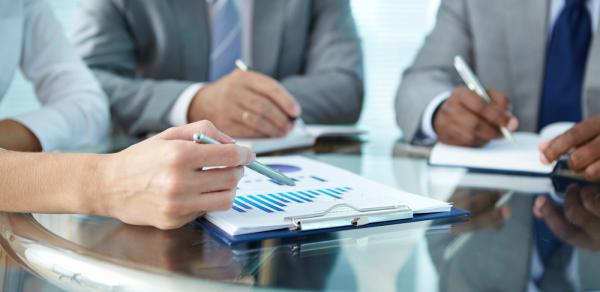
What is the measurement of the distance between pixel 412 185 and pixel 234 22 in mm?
940

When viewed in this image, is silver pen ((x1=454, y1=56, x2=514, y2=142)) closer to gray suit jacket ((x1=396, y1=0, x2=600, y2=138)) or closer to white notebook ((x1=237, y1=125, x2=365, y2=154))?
gray suit jacket ((x1=396, y1=0, x2=600, y2=138))

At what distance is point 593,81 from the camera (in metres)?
1.36

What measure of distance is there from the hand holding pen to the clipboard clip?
1.77ft

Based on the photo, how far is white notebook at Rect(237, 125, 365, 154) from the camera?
3.82 feet

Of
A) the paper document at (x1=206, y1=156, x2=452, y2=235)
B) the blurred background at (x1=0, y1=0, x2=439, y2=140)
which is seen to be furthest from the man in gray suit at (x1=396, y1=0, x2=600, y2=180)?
the blurred background at (x1=0, y1=0, x2=439, y2=140)

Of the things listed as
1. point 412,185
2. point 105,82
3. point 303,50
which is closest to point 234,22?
point 303,50

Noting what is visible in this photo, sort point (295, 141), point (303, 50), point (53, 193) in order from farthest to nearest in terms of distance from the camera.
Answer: point (303, 50)
point (295, 141)
point (53, 193)

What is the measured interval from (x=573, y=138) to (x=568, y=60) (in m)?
0.59

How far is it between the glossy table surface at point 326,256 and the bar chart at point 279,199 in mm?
64

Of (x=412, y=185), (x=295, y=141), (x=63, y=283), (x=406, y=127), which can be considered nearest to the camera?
(x=63, y=283)

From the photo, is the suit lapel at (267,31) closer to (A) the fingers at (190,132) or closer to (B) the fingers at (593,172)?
(B) the fingers at (593,172)

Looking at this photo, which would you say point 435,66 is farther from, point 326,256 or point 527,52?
point 326,256

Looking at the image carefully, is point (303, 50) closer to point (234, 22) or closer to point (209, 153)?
point (234, 22)

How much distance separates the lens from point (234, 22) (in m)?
1.70
